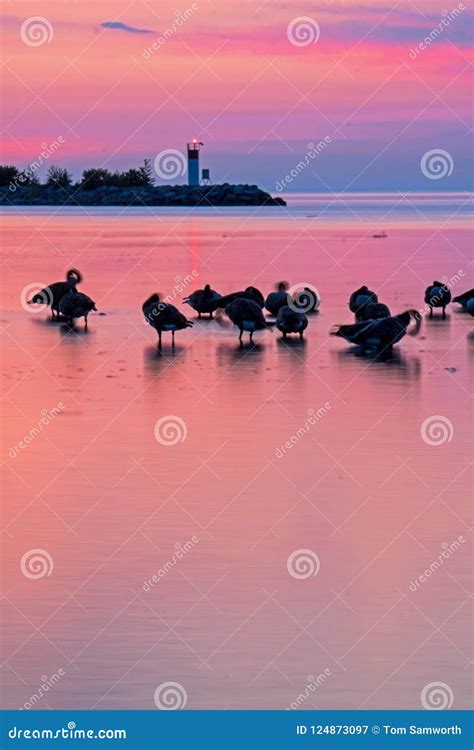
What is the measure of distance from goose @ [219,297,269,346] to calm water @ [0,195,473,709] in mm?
452

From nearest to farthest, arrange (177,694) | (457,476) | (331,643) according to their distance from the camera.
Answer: (177,694)
(331,643)
(457,476)

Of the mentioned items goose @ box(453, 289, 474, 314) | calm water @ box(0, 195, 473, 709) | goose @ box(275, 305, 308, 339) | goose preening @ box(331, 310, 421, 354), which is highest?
goose @ box(453, 289, 474, 314)

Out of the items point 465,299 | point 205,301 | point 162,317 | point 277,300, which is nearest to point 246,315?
point 162,317

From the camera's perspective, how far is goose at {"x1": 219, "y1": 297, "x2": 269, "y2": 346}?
25.1 meters

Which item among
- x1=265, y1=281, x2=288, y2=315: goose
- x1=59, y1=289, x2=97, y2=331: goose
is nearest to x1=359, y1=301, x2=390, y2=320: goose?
x1=265, y1=281, x2=288, y2=315: goose

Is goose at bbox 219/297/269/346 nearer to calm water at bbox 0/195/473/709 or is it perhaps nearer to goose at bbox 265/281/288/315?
calm water at bbox 0/195/473/709

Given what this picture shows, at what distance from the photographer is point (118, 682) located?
9.27 meters

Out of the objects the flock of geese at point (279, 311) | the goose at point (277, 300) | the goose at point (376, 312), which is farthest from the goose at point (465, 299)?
the goose at point (376, 312)

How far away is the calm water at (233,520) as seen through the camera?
31.2 ft

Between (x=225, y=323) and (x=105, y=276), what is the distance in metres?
12.1

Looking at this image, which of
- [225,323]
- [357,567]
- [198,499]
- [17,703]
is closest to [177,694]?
[17,703]

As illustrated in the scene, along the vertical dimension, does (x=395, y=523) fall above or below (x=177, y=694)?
above

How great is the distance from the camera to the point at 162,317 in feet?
79.7

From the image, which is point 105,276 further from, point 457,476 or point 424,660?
Answer: point 424,660
